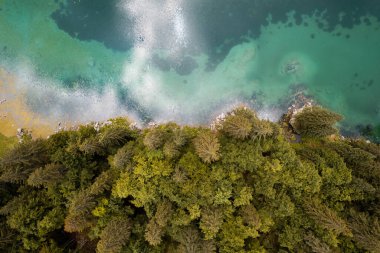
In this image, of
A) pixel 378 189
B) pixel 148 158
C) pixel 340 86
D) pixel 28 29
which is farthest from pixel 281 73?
pixel 28 29

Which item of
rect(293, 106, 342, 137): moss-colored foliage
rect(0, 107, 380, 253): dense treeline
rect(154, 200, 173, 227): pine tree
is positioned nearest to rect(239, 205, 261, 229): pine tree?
rect(0, 107, 380, 253): dense treeline

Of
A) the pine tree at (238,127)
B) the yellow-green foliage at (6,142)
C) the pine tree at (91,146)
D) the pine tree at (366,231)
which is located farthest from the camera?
the yellow-green foliage at (6,142)

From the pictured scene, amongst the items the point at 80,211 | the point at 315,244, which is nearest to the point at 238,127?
the point at 315,244

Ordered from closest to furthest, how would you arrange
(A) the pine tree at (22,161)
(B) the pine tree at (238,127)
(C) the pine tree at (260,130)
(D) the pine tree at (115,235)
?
(C) the pine tree at (260,130) < (B) the pine tree at (238,127) < (D) the pine tree at (115,235) < (A) the pine tree at (22,161)

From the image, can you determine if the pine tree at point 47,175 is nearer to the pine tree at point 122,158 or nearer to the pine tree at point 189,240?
the pine tree at point 122,158

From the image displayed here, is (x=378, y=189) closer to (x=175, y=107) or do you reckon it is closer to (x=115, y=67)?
(x=175, y=107)

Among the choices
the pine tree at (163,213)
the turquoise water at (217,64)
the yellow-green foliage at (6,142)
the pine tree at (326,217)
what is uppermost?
the turquoise water at (217,64)

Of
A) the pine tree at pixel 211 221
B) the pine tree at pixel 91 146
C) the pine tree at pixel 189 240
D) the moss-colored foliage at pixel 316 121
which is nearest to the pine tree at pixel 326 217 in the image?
the moss-colored foliage at pixel 316 121
